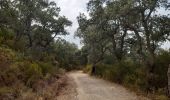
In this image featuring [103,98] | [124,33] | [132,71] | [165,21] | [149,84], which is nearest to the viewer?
[103,98]

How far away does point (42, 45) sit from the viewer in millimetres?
53125

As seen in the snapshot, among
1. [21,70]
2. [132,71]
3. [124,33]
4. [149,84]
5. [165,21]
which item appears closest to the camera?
[21,70]

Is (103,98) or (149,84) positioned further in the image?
(149,84)

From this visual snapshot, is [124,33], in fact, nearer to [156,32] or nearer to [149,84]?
[156,32]

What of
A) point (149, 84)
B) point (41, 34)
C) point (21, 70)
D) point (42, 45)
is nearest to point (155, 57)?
point (149, 84)

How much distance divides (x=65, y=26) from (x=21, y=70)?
31453 mm

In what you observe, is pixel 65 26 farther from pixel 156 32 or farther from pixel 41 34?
pixel 156 32

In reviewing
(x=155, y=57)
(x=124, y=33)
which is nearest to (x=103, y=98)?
(x=155, y=57)

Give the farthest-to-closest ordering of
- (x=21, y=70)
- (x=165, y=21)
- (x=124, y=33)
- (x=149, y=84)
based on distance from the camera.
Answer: (x=124, y=33)
(x=165, y=21)
(x=149, y=84)
(x=21, y=70)

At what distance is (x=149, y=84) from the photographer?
78.1 ft

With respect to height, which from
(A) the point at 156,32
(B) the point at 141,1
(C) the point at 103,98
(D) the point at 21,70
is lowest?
(C) the point at 103,98

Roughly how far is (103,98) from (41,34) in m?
31.3

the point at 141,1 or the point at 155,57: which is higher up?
the point at 141,1

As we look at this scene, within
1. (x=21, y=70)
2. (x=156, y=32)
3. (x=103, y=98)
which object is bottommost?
(x=103, y=98)
